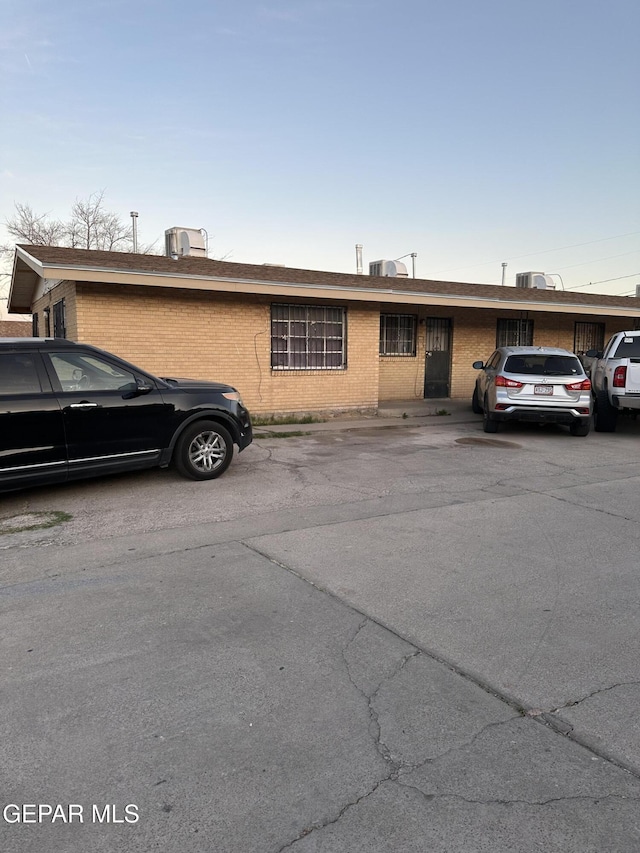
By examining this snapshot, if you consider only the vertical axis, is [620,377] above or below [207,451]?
above

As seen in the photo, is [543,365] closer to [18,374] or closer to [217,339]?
[217,339]

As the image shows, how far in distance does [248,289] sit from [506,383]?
5.18 meters

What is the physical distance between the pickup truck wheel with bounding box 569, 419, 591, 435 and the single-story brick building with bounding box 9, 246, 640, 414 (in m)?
4.43

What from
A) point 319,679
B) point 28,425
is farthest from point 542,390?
point 319,679

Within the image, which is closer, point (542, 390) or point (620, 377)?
point (542, 390)

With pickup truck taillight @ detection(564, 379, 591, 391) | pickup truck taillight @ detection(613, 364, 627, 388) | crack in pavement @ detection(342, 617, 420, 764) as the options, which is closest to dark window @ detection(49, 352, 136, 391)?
crack in pavement @ detection(342, 617, 420, 764)

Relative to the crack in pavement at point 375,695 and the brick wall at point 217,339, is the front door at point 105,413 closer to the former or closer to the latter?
the crack in pavement at point 375,695

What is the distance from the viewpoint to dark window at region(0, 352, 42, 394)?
21.1ft

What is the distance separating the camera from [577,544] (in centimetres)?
557

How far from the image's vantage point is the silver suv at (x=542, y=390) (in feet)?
37.8

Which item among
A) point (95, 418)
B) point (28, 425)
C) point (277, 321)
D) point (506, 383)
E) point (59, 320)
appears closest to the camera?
point (28, 425)

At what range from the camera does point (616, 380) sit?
11.8 metres

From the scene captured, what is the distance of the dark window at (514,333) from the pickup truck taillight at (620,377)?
6994 mm

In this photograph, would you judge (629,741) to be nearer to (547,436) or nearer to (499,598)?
(499,598)
